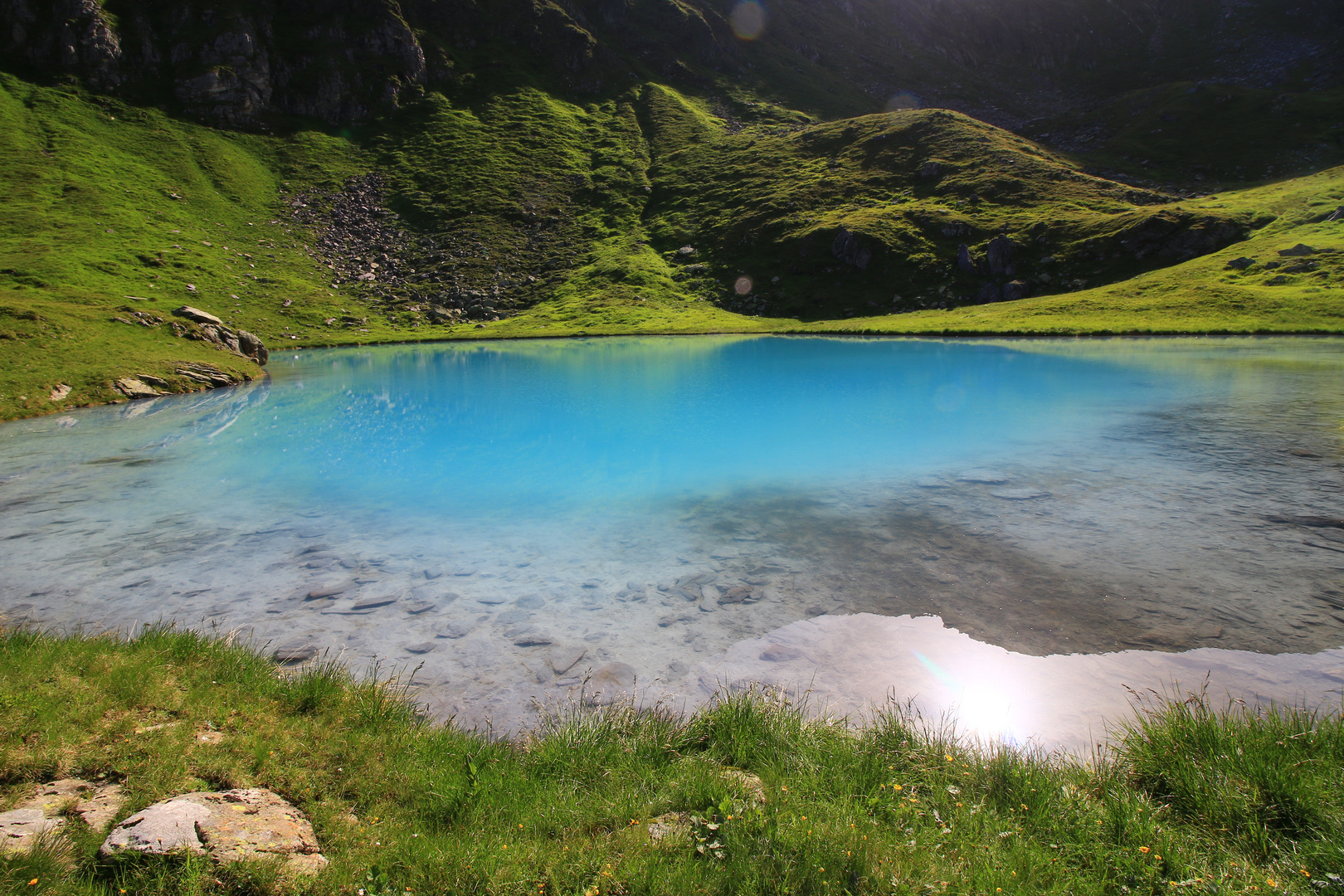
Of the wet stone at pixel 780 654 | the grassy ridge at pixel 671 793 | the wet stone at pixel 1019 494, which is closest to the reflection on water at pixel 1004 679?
the wet stone at pixel 780 654

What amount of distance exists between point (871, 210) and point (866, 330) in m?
41.0

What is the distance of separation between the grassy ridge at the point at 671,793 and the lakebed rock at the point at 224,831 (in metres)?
0.12

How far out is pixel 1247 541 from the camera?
11.1 metres

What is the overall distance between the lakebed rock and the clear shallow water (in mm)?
2700

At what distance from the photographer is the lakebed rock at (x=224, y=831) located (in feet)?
12.5

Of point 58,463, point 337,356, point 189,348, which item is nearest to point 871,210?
point 337,356

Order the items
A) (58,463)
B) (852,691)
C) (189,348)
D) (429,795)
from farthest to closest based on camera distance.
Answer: (189,348), (58,463), (852,691), (429,795)

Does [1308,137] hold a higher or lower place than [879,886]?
higher

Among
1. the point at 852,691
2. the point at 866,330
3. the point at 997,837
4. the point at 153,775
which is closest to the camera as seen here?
the point at 997,837

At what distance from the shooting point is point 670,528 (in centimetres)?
1330

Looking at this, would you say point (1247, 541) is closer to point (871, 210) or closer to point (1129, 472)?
point (1129, 472)

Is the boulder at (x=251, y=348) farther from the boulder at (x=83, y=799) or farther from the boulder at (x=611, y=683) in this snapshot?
the boulder at (x=83, y=799)

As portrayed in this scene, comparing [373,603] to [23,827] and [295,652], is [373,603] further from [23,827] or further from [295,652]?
[23,827]

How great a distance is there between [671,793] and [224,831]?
325cm
